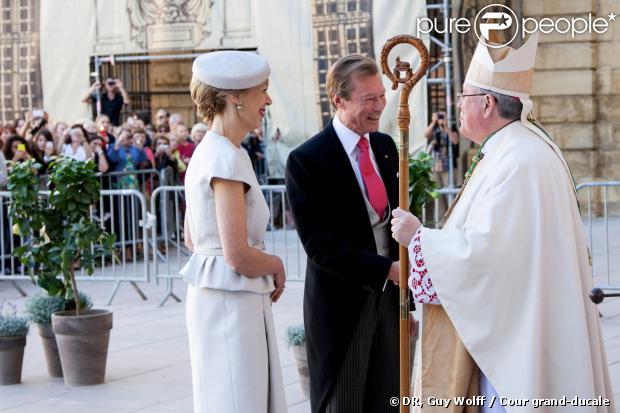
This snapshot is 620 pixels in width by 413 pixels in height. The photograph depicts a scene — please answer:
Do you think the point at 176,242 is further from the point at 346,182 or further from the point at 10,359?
the point at 346,182

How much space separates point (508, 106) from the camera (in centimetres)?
438

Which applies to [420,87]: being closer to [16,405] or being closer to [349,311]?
[16,405]

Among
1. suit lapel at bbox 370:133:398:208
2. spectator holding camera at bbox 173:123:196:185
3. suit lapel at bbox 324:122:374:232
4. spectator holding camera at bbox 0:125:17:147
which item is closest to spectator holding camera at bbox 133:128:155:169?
spectator holding camera at bbox 173:123:196:185

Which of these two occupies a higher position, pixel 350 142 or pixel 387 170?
pixel 350 142

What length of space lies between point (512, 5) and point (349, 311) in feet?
47.4

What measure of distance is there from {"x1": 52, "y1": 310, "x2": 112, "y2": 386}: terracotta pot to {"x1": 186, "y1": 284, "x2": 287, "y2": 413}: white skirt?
342 centimetres

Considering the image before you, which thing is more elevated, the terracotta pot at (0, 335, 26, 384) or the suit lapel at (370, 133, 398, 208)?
the suit lapel at (370, 133, 398, 208)

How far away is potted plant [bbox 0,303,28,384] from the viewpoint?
8.46 meters

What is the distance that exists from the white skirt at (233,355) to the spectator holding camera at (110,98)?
47.8 feet

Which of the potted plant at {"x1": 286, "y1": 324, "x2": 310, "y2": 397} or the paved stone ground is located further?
the paved stone ground

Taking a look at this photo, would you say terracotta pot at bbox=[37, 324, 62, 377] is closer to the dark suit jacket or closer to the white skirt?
the dark suit jacket

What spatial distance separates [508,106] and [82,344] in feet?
15.3

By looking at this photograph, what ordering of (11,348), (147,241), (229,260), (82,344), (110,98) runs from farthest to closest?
(110,98) < (147,241) < (11,348) < (82,344) < (229,260)

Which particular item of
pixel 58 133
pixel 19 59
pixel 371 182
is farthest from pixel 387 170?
pixel 19 59
